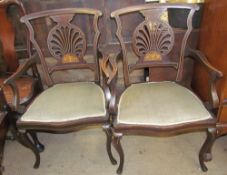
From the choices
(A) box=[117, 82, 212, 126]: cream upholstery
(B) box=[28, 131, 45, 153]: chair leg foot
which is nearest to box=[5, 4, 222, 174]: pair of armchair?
(A) box=[117, 82, 212, 126]: cream upholstery

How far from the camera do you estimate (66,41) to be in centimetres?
158

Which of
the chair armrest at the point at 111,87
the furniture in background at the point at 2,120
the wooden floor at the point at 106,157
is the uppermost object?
the chair armrest at the point at 111,87

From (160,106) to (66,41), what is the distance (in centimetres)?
77

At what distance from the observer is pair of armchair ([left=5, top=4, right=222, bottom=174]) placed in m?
1.29

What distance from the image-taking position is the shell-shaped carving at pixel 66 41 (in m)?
1.55

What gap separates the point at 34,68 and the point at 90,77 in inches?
20.9

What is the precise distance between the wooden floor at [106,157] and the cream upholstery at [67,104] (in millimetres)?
482

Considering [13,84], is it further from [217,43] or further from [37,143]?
[217,43]

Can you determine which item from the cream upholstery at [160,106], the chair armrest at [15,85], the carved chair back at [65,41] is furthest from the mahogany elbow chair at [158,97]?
the chair armrest at [15,85]

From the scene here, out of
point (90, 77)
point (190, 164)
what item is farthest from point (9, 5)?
point (190, 164)

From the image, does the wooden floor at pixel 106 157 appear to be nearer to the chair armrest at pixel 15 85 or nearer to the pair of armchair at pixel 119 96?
the pair of armchair at pixel 119 96

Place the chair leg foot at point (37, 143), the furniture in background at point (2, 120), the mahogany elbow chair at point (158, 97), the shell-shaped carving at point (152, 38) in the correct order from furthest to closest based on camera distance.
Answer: the chair leg foot at point (37, 143), the shell-shaped carving at point (152, 38), the furniture in background at point (2, 120), the mahogany elbow chair at point (158, 97)

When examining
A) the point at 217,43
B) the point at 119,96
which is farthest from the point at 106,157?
the point at 217,43

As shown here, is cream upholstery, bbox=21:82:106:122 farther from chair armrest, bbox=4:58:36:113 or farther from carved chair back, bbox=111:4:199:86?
carved chair back, bbox=111:4:199:86
